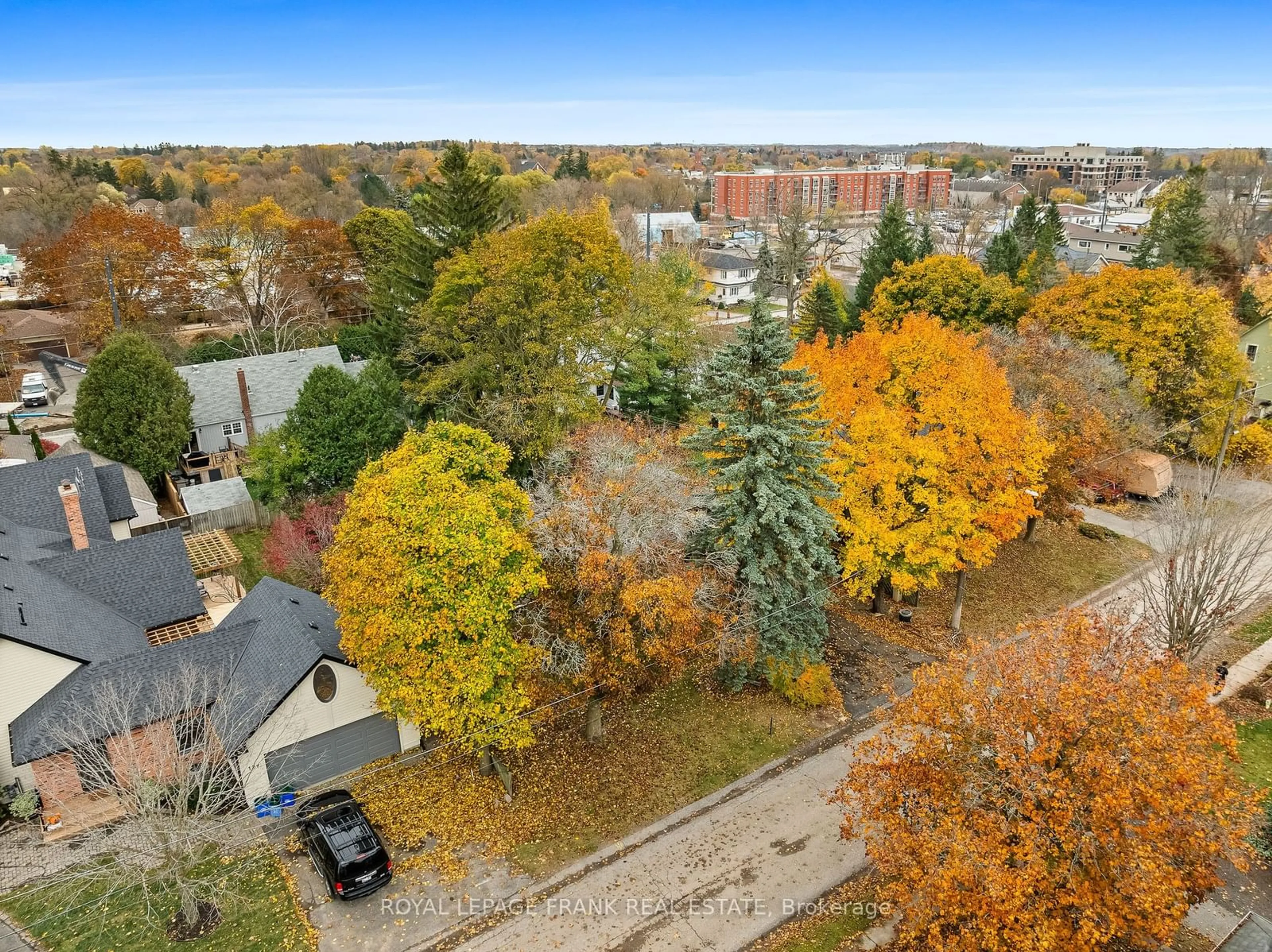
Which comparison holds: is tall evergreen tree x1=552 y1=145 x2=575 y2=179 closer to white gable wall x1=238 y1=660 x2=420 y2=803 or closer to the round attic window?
white gable wall x1=238 y1=660 x2=420 y2=803

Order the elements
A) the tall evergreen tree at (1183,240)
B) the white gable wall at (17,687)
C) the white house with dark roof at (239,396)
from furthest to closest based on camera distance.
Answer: the tall evergreen tree at (1183,240) → the white house with dark roof at (239,396) → the white gable wall at (17,687)

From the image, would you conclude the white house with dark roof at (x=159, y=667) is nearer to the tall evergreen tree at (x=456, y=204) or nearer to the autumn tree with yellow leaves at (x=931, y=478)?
the autumn tree with yellow leaves at (x=931, y=478)

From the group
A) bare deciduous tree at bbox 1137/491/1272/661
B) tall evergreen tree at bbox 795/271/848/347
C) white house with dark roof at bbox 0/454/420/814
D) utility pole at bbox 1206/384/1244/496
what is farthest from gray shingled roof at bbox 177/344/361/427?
utility pole at bbox 1206/384/1244/496

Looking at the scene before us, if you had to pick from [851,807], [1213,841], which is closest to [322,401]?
[851,807]

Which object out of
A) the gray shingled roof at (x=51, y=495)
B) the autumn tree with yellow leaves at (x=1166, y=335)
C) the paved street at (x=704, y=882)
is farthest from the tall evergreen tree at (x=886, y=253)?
the gray shingled roof at (x=51, y=495)

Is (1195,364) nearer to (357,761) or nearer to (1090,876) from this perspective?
(1090,876)

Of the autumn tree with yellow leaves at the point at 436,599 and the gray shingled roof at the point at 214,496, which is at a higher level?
the autumn tree with yellow leaves at the point at 436,599

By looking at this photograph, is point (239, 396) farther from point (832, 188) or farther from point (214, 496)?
point (832, 188)
